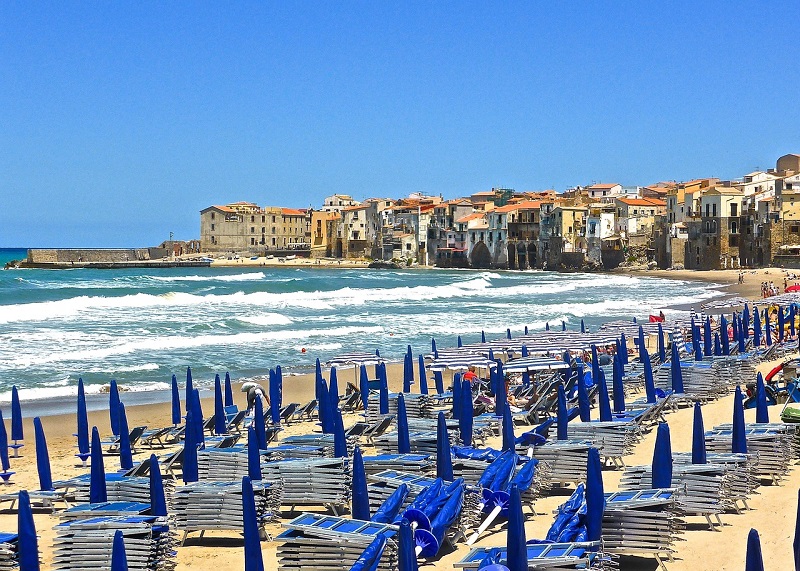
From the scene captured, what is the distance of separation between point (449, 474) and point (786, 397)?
757cm

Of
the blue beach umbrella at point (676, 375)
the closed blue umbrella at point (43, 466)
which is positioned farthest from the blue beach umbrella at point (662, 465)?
the blue beach umbrella at point (676, 375)

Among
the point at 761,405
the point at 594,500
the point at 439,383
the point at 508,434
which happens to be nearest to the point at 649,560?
the point at 594,500

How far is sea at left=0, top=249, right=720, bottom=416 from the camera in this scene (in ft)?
82.3

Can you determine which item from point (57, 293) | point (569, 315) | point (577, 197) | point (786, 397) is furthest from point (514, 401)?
point (577, 197)

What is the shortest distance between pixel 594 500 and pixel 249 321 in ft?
107

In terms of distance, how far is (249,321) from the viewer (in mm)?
40031

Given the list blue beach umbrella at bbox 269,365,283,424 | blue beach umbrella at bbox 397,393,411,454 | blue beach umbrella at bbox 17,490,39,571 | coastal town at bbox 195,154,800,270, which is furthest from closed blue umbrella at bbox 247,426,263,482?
coastal town at bbox 195,154,800,270

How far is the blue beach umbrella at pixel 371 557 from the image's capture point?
7.67 meters

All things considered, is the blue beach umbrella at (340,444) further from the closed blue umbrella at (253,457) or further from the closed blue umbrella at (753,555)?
the closed blue umbrella at (753,555)

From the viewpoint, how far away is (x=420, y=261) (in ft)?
350

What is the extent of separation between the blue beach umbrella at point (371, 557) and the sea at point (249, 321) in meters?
13.3

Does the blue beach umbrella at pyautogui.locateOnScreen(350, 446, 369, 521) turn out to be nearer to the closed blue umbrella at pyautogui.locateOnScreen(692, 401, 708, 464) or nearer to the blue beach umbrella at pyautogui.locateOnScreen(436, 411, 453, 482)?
the blue beach umbrella at pyautogui.locateOnScreen(436, 411, 453, 482)

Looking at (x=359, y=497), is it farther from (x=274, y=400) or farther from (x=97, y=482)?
(x=274, y=400)

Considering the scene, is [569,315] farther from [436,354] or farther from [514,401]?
[514,401]
